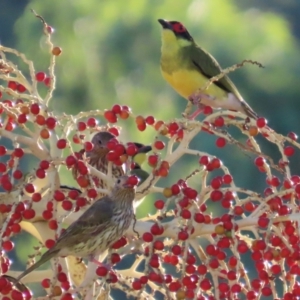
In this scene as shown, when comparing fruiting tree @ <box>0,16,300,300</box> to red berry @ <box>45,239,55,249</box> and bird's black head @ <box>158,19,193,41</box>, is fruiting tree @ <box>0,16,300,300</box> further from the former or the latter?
bird's black head @ <box>158,19,193,41</box>

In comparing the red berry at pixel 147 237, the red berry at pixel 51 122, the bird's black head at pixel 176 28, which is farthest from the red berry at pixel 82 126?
the bird's black head at pixel 176 28

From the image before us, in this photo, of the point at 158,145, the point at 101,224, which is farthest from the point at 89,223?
the point at 158,145

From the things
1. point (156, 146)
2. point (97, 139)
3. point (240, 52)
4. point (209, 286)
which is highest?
point (240, 52)

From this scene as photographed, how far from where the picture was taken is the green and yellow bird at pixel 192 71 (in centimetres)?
209

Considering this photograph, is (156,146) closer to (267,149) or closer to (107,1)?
(267,149)

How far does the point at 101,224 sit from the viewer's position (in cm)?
123

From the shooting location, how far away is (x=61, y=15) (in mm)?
2830

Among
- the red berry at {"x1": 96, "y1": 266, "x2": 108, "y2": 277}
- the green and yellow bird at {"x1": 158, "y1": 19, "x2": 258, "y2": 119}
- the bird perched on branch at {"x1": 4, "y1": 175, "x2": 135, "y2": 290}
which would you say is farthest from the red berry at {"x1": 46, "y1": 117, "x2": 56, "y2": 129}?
the green and yellow bird at {"x1": 158, "y1": 19, "x2": 258, "y2": 119}

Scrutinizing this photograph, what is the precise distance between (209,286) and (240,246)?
7 centimetres

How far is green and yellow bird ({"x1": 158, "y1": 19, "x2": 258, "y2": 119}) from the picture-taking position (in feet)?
6.87

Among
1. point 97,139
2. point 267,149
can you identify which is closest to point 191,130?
point 97,139

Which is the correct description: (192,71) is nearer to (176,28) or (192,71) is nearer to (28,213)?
(176,28)

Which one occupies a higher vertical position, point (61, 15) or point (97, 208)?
point (61, 15)

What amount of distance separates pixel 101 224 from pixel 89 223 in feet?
0.12
